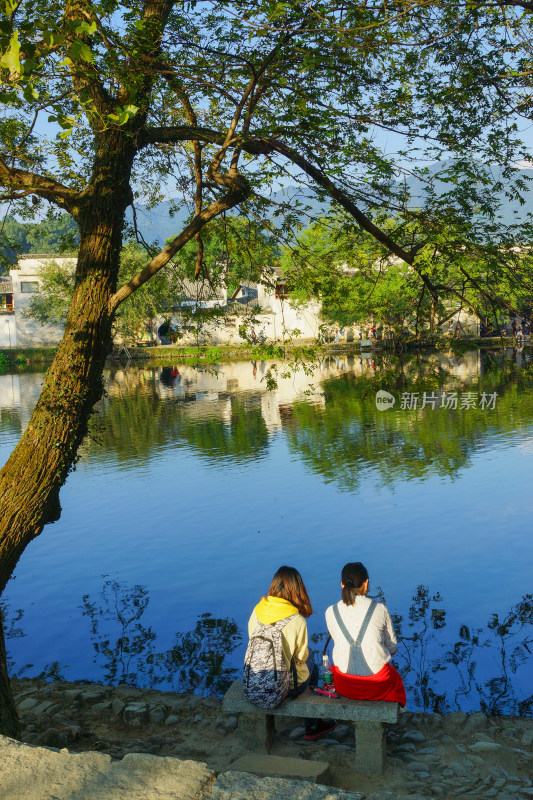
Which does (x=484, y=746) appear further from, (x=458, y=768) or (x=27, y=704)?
(x=27, y=704)

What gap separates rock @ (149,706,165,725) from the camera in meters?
6.51

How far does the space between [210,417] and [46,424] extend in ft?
68.3

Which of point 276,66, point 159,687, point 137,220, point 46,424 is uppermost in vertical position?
point 276,66

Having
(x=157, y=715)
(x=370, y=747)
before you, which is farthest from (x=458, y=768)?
(x=157, y=715)

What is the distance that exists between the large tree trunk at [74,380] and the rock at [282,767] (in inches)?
81.2

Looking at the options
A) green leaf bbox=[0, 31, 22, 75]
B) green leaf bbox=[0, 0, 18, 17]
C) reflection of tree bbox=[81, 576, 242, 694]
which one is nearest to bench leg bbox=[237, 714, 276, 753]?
reflection of tree bbox=[81, 576, 242, 694]

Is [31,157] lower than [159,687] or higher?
higher

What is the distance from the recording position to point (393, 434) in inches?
861

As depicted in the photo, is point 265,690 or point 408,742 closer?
point 265,690

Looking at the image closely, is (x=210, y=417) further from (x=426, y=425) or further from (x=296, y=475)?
(x=296, y=475)

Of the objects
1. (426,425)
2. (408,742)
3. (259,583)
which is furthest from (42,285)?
(408,742)

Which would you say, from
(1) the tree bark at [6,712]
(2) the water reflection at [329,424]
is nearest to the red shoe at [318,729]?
(1) the tree bark at [6,712]

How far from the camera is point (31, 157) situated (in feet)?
27.6

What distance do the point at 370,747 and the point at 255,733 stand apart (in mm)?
879
